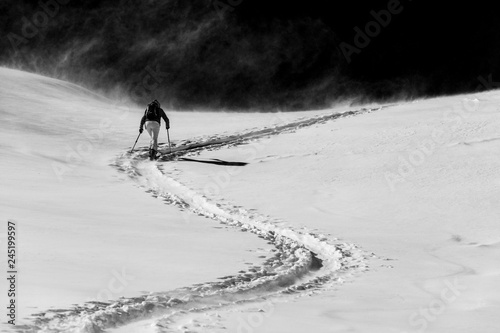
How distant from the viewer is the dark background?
41.6 m

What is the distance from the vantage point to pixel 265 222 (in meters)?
12.0

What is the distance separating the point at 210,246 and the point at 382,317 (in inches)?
128

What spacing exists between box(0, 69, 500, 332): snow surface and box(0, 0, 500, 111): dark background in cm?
1723

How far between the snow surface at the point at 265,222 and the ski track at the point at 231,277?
0.08 feet

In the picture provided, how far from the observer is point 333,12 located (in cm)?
4494

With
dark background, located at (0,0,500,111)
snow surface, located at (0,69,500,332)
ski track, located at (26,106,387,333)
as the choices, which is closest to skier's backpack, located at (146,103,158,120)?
snow surface, located at (0,69,500,332)

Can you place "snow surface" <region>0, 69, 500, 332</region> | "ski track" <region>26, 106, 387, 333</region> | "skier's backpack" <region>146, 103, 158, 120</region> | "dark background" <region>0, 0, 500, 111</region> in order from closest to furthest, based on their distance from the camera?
1. "ski track" <region>26, 106, 387, 333</region>
2. "snow surface" <region>0, 69, 500, 332</region>
3. "skier's backpack" <region>146, 103, 158, 120</region>
4. "dark background" <region>0, 0, 500, 111</region>

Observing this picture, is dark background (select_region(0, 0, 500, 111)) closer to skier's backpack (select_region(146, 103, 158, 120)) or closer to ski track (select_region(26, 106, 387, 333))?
skier's backpack (select_region(146, 103, 158, 120))

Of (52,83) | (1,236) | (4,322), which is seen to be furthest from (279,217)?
(52,83)

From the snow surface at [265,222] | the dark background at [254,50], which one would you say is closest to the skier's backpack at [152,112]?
the snow surface at [265,222]

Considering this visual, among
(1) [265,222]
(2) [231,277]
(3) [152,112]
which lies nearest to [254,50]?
(3) [152,112]

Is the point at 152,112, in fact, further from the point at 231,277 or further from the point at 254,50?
the point at 254,50

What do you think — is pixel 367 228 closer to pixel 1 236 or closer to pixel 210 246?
pixel 210 246

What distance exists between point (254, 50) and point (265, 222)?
3121 centimetres
